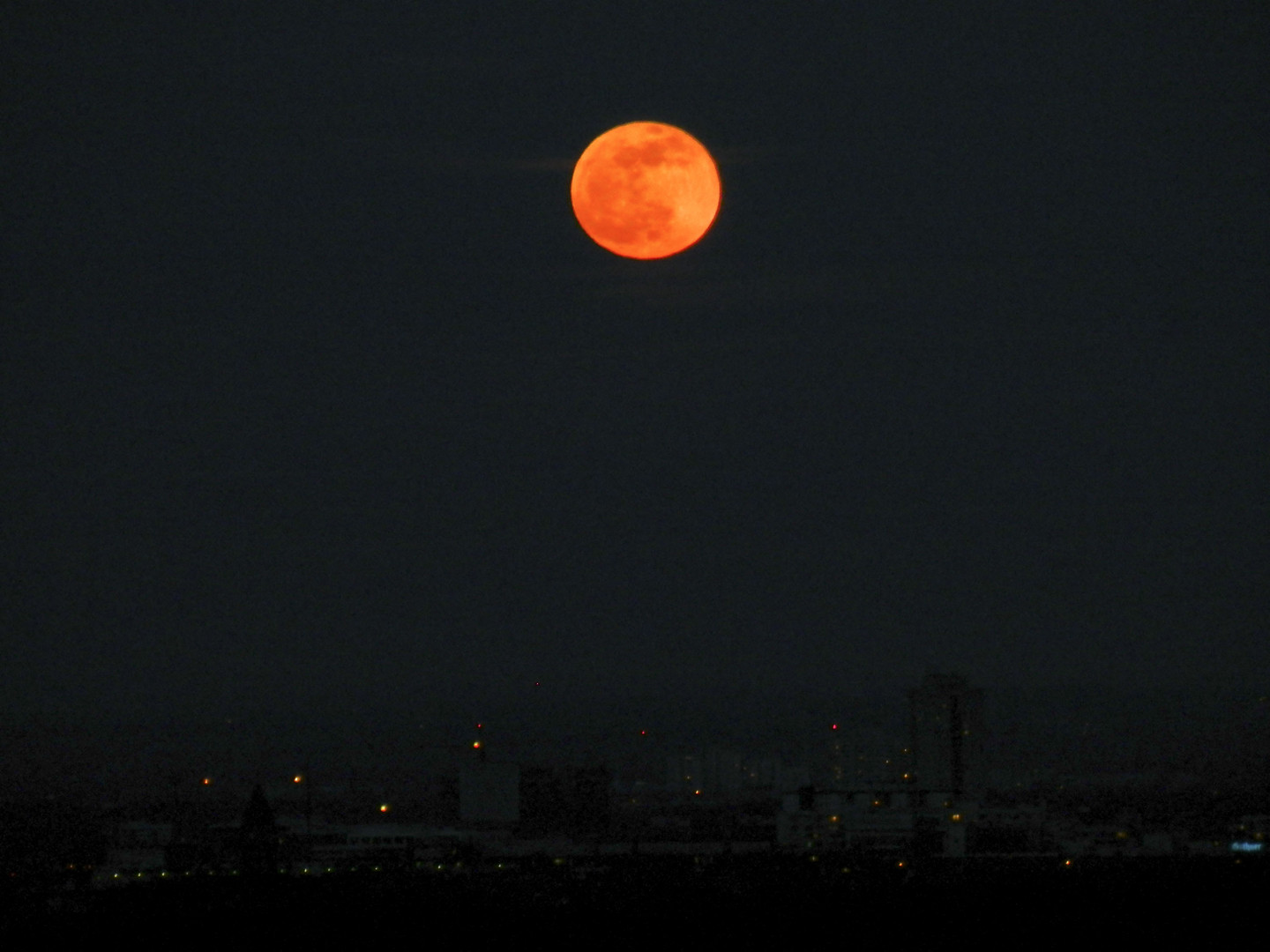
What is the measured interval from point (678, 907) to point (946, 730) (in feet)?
122

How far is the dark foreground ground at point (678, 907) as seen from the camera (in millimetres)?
28734

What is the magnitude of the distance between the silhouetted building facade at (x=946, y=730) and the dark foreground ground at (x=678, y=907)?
88.5 feet

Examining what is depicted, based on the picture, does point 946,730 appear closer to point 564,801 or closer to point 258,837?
point 564,801

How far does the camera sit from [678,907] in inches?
1257

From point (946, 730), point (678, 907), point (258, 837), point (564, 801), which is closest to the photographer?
point (678, 907)

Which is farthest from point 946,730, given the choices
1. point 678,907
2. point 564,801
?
point 678,907

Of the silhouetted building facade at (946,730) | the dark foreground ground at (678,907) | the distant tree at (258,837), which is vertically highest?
the silhouetted building facade at (946,730)

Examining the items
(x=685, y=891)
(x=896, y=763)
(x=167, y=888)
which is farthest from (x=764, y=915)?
(x=896, y=763)

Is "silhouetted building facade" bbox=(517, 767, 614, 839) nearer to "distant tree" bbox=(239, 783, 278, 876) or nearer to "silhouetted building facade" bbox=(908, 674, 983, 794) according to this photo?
"distant tree" bbox=(239, 783, 278, 876)

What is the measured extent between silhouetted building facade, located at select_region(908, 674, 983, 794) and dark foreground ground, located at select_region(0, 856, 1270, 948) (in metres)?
27.0

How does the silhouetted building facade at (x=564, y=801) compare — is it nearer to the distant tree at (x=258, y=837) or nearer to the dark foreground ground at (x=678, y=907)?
the distant tree at (x=258, y=837)

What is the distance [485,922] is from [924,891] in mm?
9956

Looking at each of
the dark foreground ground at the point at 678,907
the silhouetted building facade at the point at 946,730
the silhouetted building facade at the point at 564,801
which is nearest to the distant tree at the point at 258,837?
the dark foreground ground at the point at 678,907

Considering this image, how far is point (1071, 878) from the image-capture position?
119 ft
